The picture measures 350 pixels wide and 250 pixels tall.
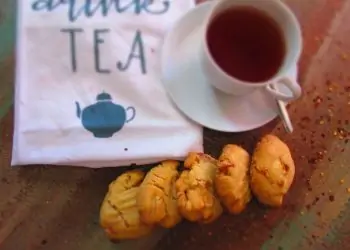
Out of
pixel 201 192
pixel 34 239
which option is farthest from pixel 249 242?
pixel 34 239

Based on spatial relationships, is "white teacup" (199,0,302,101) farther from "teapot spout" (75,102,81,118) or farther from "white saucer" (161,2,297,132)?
"teapot spout" (75,102,81,118)

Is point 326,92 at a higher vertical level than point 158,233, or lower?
higher

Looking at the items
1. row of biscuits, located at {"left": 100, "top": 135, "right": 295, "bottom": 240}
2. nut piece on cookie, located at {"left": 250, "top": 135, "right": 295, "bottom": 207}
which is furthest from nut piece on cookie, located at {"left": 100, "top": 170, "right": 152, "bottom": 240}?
nut piece on cookie, located at {"left": 250, "top": 135, "right": 295, "bottom": 207}

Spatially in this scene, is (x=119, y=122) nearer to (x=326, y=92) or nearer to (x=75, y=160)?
(x=75, y=160)

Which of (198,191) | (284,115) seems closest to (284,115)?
(284,115)

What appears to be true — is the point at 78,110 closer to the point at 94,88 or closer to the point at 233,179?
the point at 94,88

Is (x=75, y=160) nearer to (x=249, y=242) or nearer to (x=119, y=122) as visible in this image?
(x=119, y=122)
